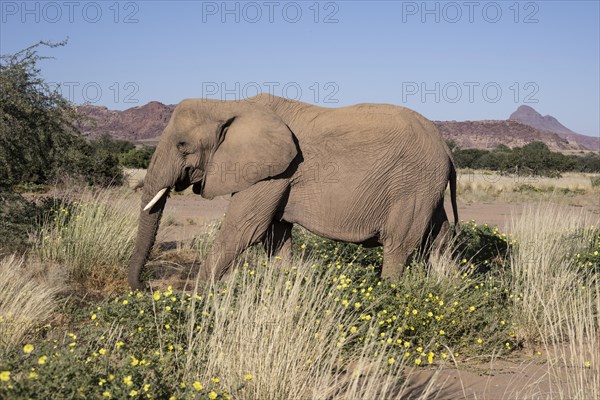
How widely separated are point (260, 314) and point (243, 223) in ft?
6.54

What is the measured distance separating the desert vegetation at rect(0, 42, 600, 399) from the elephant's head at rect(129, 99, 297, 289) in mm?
925

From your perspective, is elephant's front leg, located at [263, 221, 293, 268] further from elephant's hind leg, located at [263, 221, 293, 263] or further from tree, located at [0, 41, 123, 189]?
tree, located at [0, 41, 123, 189]

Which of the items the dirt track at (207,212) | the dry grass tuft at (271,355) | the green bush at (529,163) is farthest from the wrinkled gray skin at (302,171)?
the green bush at (529,163)

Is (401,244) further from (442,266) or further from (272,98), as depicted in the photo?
(272,98)

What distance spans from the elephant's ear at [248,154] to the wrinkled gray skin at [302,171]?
10mm

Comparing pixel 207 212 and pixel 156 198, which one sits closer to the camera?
pixel 156 198

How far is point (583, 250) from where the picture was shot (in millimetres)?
9227

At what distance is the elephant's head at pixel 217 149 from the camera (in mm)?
7066

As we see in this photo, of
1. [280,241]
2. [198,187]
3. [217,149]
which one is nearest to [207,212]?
[280,241]

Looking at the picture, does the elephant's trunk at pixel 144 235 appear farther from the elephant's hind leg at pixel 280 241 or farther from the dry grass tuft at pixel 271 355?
the dry grass tuft at pixel 271 355

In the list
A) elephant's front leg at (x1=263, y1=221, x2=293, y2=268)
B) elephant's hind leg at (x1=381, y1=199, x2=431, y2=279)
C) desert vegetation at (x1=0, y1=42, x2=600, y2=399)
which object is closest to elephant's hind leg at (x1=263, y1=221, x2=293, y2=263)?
elephant's front leg at (x1=263, y1=221, x2=293, y2=268)

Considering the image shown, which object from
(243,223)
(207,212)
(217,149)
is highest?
(217,149)

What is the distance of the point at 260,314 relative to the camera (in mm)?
5098

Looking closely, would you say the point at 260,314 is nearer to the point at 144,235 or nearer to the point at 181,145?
the point at 181,145
